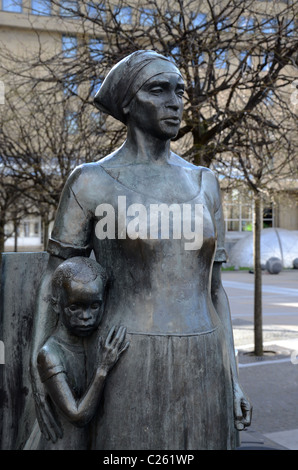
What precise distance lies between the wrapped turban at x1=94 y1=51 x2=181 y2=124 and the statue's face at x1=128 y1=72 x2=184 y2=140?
27 mm

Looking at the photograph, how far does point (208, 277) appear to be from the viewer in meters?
2.29

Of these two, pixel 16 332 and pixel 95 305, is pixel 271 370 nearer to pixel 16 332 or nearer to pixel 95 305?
pixel 16 332

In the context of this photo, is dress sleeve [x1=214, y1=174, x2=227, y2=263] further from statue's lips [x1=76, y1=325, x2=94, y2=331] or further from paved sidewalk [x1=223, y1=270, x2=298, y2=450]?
paved sidewalk [x1=223, y1=270, x2=298, y2=450]

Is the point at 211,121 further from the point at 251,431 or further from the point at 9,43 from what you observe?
the point at 9,43

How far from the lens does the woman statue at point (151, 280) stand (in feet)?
6.88

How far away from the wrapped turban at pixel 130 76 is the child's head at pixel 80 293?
71 centimetres

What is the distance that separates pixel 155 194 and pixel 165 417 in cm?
87

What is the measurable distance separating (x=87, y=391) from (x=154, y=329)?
34 cm

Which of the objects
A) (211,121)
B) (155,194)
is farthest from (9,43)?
(155,194)

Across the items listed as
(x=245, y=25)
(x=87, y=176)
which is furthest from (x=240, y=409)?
(x=245, y=25)

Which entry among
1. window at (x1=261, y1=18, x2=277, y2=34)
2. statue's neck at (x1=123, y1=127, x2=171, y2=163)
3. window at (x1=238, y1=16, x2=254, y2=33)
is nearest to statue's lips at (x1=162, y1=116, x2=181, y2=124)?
statue's neck at (x1=123, y1=127, x2=171, y2=163)

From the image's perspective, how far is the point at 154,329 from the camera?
2.12 meters

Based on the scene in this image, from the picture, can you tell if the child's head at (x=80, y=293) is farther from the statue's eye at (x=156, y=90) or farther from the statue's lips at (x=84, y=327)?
the statue's eye at (x=156, y=90)

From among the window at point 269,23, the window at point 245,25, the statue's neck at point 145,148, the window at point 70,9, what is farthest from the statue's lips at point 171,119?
the window at point 70,9
